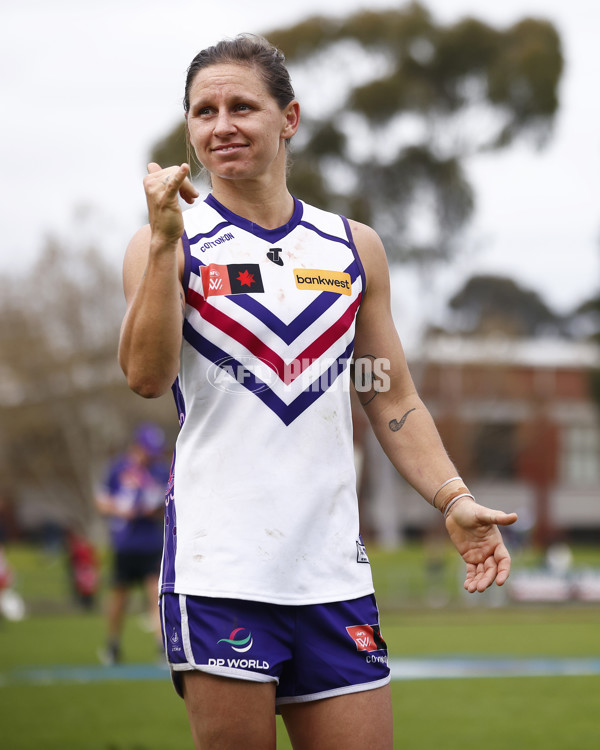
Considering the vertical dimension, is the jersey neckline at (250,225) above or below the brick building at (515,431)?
above

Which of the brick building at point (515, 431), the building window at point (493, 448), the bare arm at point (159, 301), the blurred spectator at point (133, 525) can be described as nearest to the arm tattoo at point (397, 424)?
the bare arm at point (159, 301)

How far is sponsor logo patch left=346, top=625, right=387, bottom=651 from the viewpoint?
104 inches

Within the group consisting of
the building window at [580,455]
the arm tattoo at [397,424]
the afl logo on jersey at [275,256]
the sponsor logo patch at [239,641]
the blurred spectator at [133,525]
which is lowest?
the building window at [580,455]

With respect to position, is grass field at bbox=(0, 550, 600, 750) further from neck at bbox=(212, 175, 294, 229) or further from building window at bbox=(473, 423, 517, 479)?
building window at bbox=(473, 423, 517, 479)

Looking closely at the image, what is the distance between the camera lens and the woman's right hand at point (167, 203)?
243 centimetres

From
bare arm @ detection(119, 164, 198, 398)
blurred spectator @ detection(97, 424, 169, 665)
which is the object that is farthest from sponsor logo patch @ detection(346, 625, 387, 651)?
blurred spectator @ detection(97, 424, 169, 665)

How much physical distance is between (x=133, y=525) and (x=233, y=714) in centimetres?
840

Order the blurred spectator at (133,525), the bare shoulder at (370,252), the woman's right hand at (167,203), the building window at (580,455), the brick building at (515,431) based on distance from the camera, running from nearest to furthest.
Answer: the woman's right hand at (167,203), the bare shoulder at (370,252), the blurred spectator at (133,525), the brick building at (515,431), the building window at (580,455)

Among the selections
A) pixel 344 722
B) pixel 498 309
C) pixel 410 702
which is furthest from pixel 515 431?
pixel 344 722

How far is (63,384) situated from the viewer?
38438 millimetres

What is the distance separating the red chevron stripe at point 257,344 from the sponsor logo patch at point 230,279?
4 cm

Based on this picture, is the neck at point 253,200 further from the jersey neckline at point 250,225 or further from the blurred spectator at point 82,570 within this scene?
the blurred spectator at point 82,570

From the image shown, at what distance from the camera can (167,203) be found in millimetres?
2432

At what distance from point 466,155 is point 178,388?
3039 cm
